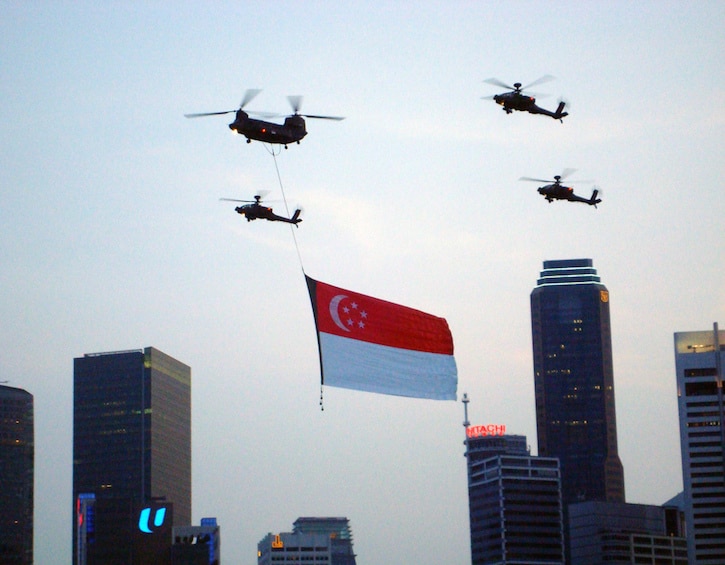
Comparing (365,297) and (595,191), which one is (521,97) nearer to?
(595,191)

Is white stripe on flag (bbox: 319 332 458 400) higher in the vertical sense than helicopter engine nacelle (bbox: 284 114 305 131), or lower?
lower

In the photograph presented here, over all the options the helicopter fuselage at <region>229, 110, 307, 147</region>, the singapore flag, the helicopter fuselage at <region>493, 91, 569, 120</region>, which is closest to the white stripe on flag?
the singapore flag

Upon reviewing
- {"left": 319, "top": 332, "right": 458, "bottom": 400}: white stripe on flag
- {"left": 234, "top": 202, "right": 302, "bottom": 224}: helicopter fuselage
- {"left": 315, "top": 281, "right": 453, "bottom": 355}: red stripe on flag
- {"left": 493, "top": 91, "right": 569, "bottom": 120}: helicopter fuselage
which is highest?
{"left": 493, "top": 91, "right": 569, "bottom": 120}: helicopter fuselage

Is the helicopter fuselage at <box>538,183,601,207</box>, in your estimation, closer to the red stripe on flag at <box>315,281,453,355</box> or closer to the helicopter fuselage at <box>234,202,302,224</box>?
the helicopter fuselage at <box>234,202,302,224</box>

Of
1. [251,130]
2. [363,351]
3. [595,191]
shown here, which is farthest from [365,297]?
[595,191]

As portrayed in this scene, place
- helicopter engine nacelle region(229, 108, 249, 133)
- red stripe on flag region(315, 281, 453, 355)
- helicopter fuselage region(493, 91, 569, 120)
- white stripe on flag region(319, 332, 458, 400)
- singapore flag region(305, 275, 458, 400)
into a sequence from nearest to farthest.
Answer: white stripe on flag region(319, 332, 458, 400) < singapore flag region(305, 275, 458, 400) < red stripe on flag region(315, 281, 453, 355) < helicopter engine nacelle region(229, 108, 249, 133) < helicopter fuselage region(493, 91, 569, 120)

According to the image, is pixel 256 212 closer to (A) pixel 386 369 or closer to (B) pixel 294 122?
(B) pixel 294 122

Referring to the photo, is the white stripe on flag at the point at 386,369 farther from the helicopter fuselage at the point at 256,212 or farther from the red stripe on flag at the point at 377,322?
the helicopter fuselage at the point at 256,212
